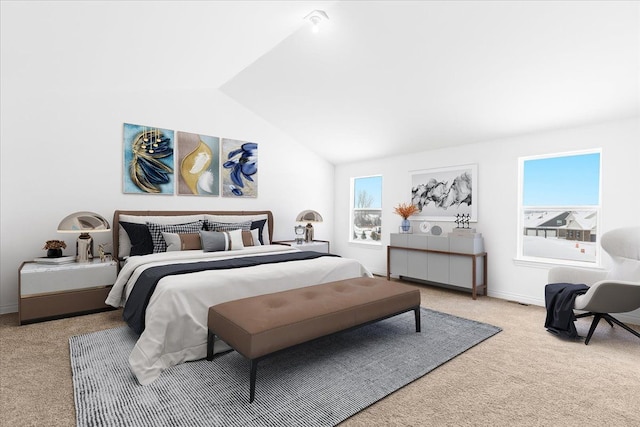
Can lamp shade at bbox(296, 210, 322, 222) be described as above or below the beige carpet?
above

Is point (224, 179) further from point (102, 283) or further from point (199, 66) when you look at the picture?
point (102, 283)

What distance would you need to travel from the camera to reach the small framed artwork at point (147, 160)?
4.20 meters

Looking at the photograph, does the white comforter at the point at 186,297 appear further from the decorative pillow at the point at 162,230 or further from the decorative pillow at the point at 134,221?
the decorative pillow at the point at 134,221

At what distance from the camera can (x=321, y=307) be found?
2309 mm

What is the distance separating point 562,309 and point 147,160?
16.1ft

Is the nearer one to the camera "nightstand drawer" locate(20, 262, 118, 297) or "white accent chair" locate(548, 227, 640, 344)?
"white accent chair" locate(548, 227, 640, 344)

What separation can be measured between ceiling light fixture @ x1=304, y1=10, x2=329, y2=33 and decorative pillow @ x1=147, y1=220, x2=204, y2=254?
274 cm

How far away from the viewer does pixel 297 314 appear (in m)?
2.15

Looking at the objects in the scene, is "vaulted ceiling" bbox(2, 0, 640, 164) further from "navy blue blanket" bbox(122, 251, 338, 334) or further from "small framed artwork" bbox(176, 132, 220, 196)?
"navy blue blanket" bbox(122, 251, 338, 334)

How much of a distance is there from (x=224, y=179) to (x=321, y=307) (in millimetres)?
3296

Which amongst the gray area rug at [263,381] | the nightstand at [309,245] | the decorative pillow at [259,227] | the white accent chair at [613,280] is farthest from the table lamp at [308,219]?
the white accent chair at [613,280]

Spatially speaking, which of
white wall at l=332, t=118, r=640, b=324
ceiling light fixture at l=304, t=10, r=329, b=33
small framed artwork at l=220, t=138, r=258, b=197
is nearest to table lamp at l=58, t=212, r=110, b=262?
small framed artwork at l=220, t=138, r=258, b=197

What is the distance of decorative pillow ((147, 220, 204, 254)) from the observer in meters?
3.93

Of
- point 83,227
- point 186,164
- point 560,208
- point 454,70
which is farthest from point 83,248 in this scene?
point 560,208
